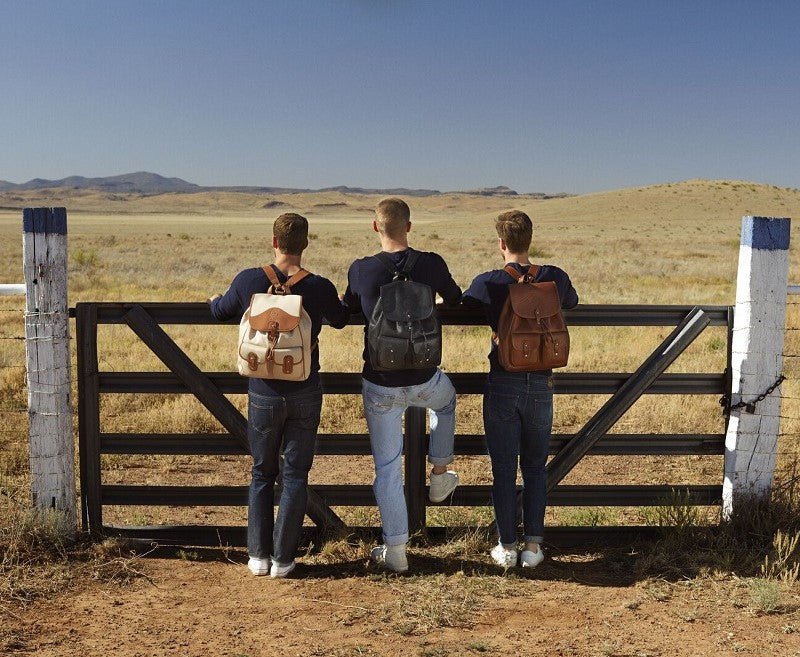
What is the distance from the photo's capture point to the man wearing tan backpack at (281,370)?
14.0ft

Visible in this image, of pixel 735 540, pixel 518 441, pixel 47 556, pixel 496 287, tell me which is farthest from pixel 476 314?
pixel 47 556

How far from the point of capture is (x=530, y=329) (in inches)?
176

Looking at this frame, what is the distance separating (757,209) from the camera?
124 metres

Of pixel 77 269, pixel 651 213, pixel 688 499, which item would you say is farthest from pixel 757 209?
pixel 688 499

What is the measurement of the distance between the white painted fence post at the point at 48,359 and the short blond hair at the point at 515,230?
2.46m

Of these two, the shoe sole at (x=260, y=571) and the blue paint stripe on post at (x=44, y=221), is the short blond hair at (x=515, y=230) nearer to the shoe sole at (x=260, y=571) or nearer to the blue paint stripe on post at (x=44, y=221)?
the shoe sole at (x=260, y=571)

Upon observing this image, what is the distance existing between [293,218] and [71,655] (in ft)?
7.46

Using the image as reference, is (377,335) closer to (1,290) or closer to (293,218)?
(293,218)

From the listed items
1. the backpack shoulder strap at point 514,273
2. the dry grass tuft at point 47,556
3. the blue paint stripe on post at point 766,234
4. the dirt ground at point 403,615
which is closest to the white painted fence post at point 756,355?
the blue paint stripe on post at point 766,234

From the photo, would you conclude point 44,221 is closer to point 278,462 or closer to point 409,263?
point 278,462

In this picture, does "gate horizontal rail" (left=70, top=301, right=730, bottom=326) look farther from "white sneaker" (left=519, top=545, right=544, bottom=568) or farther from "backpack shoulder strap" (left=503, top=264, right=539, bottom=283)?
"white sneaker" (left=519, top=545, right=544, bottom=568)

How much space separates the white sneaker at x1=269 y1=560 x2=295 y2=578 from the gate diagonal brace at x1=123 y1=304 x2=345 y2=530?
431 millimetres

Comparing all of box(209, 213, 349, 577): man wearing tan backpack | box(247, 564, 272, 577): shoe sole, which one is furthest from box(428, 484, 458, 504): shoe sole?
box(247, 564, 272, 577): shoe sole

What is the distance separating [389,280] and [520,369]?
84 centimetres
